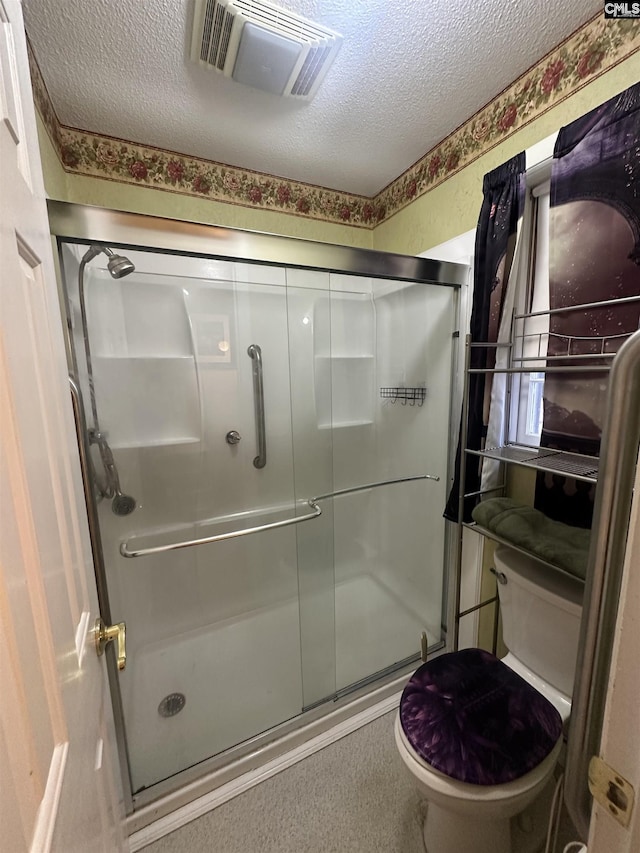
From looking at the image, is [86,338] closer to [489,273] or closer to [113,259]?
[113,259]

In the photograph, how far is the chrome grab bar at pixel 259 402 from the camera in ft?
5.82

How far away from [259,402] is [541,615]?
1432 millimetres

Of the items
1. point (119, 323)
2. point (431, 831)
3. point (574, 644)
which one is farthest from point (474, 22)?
point (431, 831)

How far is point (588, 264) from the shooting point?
1132mm

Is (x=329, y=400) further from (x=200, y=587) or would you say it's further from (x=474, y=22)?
(x=474, y=22)

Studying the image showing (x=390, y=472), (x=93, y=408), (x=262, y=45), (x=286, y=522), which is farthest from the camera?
(x=390, y=472)

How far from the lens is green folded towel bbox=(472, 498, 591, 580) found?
3.36 ft

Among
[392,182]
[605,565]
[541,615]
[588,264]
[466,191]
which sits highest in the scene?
[392,182]

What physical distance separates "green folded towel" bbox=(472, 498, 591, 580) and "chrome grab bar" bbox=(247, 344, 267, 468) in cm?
106

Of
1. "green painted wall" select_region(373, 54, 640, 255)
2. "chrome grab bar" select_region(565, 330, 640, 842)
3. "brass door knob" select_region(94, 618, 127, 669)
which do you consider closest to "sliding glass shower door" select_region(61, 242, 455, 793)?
"green painted wall" select_region(373, 54, 640, 255)

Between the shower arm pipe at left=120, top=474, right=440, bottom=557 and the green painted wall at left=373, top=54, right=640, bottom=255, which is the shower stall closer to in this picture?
the shower arm pipe at left=120, top=474, right=440, bottom=557

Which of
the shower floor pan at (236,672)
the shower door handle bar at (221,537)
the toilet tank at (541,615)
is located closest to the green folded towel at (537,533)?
the toilet tank at (541,615)

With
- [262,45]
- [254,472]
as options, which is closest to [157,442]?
[254,472]

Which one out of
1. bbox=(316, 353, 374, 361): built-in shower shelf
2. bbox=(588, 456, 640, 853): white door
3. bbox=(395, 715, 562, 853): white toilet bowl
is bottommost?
bbox=(395, 715, 562, 853): white toilet bowl
